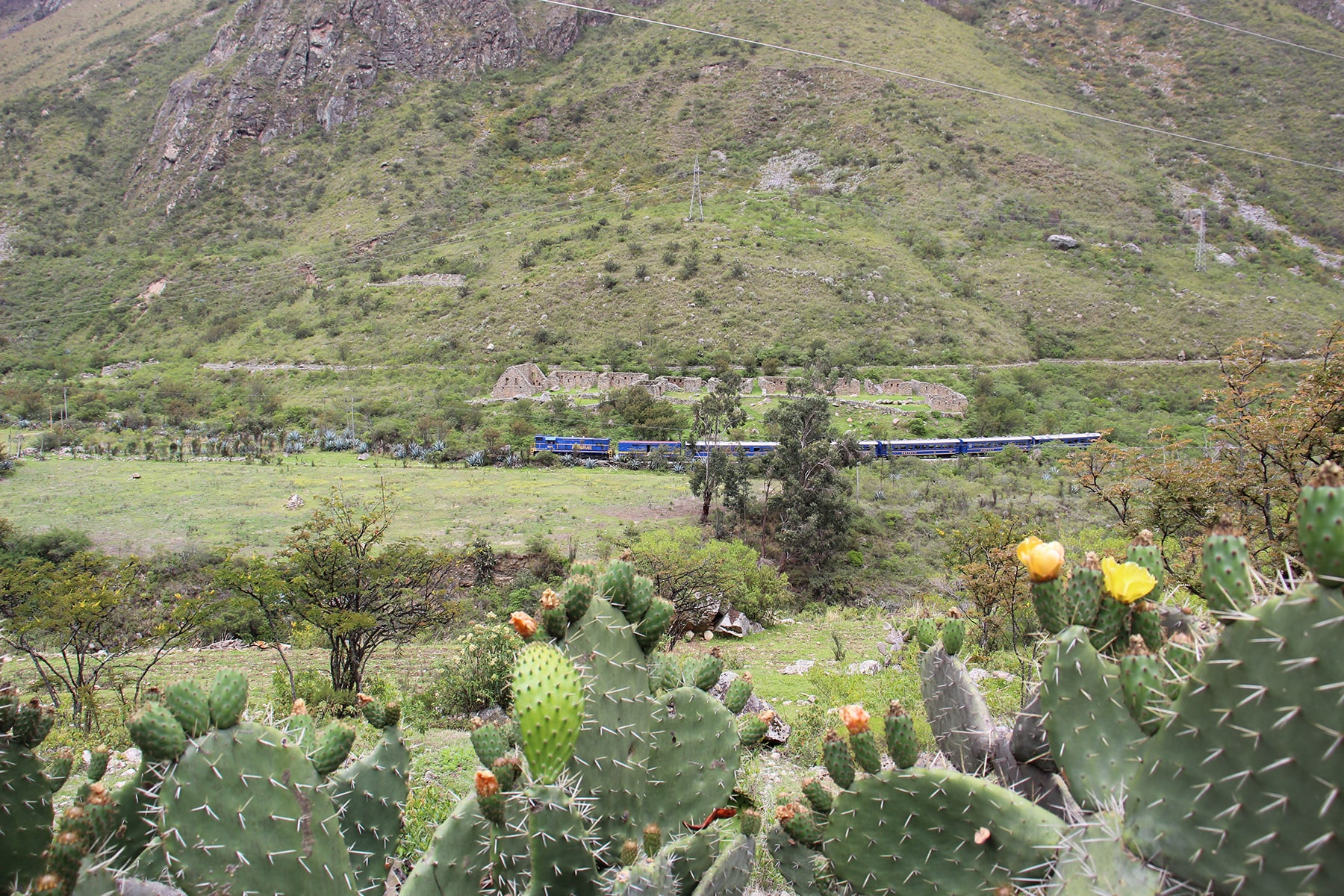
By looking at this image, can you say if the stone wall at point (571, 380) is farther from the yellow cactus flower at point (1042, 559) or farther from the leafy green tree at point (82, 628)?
the yellow cactus flower at point (1042, 559)

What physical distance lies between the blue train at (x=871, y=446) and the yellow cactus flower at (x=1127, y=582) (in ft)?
83.5

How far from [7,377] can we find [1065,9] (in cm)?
11164

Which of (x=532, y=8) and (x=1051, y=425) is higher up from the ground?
(x=532, y=8)

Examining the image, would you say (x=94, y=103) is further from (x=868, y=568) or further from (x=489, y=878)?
(x=489, y=878)

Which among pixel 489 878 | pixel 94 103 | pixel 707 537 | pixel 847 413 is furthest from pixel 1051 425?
pixel 94 103

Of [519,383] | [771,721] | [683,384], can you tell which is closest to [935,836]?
[771,721]

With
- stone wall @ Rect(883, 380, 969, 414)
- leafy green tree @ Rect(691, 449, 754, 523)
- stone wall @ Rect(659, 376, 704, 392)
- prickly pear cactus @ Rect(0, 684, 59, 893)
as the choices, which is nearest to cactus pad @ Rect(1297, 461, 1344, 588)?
prickly pear cactus @ Rect(0, 684, 59, 893)

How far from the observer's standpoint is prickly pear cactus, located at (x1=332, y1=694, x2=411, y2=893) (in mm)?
2168

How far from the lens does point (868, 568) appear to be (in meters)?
19.8

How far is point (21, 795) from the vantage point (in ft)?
5.44

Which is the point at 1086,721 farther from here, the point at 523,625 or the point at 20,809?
the point at 20,809

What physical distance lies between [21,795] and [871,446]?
2980cm

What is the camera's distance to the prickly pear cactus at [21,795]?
1623 mm

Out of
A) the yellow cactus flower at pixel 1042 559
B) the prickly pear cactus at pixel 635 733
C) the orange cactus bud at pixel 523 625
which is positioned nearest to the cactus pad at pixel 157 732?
the orange cactus bud at pixel 523 625
